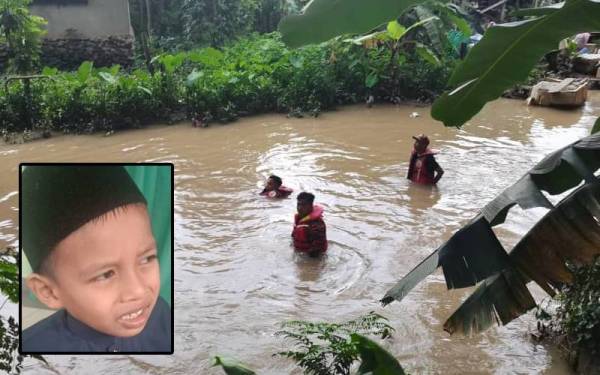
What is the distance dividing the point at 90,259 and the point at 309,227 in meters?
4.11

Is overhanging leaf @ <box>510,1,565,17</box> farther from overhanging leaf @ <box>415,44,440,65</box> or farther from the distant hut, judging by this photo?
the distant hut

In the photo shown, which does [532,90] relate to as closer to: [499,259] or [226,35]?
[226,35]

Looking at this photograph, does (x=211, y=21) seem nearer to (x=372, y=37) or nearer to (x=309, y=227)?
(x=372, y=37)

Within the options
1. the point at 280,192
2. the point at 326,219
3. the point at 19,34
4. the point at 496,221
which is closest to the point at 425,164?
the point at 326,219

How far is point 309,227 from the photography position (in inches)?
225

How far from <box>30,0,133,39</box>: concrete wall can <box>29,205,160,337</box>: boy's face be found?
667 inches

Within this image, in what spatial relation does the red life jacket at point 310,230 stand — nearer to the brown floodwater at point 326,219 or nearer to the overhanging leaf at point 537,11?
the brown floodwater at point 326,219

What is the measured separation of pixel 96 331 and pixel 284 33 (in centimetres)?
136

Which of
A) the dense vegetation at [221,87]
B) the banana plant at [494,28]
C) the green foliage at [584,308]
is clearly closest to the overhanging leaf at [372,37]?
the dense vegetation at [221,87]

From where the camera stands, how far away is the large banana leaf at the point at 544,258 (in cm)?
246

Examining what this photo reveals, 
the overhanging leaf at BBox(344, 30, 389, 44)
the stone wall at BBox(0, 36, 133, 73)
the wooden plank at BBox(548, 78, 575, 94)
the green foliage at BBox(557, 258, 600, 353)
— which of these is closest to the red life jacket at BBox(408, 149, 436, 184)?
the green foliage at BBox(557, 258, 600, 353)

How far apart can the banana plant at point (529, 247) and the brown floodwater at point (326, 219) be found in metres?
1.63

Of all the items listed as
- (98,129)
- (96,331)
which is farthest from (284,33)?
(98,129)

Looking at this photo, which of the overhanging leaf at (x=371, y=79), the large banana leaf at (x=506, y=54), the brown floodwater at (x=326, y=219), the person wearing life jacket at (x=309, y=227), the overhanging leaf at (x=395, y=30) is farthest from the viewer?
the overhanging leaf at (x=371, y=79)
